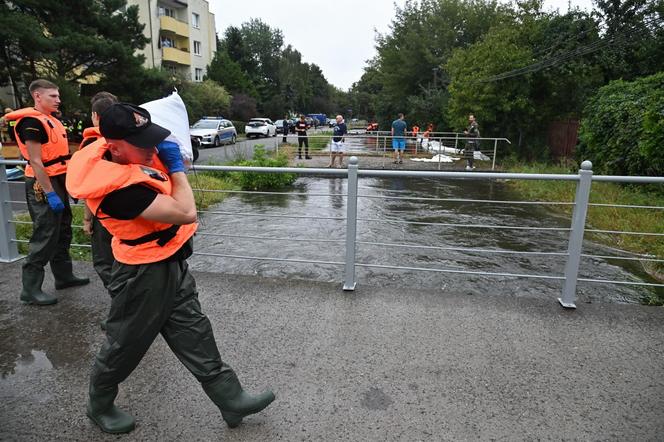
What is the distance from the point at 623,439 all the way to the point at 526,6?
23.7 m

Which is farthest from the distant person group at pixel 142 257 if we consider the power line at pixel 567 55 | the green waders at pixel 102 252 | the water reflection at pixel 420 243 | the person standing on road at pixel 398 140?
the power line at pixel 567 55

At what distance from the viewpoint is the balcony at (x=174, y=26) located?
4116cm

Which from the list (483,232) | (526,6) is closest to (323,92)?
(526,6)

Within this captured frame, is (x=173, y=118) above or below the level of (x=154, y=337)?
above

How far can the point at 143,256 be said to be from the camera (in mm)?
2309

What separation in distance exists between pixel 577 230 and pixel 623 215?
576cm

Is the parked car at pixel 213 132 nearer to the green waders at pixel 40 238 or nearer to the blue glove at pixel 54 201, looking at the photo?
the green waders at pixel 40 238

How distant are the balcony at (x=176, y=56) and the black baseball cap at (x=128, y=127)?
44126 millimetres

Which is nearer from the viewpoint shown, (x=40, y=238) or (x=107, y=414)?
(x=107, y=414)

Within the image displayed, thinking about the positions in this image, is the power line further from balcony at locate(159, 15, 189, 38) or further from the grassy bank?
balcony at locate(159, 15, 189, 38)

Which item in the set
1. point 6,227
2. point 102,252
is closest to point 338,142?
point 6,227

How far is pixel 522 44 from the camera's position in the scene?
2088cm

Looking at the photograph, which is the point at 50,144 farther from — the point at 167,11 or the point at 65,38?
the point at 167,11

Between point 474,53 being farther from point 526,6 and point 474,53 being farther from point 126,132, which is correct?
point 126,132
